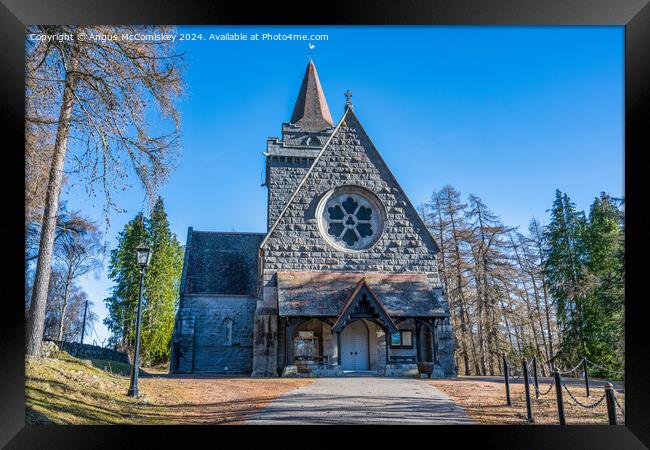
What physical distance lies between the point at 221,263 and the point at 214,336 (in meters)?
3.54

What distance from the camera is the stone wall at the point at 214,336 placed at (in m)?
19.6

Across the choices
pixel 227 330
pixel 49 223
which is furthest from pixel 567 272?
pixel 49 223

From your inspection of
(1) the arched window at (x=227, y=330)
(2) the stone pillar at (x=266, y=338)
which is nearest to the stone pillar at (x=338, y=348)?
(2) the stone pillar at (x=266, y=338)

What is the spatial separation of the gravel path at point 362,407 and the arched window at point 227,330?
8.68 meters

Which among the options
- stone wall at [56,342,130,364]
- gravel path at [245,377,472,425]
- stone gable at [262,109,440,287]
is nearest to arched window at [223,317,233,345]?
stone wall at [56,342,130,364]

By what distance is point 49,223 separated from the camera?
9.73 meters

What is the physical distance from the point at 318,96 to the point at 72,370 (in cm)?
1885

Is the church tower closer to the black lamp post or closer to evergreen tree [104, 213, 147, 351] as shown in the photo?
evergreen tree [104, 213, 147, 351]

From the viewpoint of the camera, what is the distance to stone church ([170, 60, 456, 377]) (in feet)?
51.3

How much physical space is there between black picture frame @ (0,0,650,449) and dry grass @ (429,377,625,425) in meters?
0.45

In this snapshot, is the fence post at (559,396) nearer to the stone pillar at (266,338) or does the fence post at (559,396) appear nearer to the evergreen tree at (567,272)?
the evergreen tree at (567,272)

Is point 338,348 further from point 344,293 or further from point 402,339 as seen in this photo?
point 402,339
